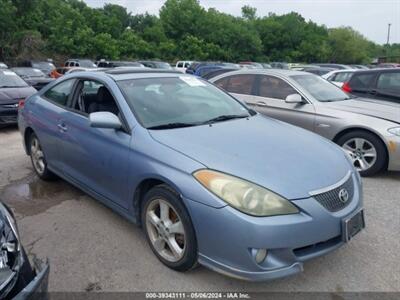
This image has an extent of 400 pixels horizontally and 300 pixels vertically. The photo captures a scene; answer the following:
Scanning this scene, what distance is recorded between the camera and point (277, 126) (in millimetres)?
3662

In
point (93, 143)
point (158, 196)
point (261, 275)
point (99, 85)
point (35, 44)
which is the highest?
point (35, 44)

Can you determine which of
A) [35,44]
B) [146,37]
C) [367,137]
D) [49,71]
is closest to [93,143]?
[367,137]

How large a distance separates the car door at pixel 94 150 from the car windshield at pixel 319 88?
3405mm

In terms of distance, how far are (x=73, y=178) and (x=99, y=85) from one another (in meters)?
1.04

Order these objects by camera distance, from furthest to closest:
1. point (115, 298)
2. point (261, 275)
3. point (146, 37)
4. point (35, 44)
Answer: point (146, 37), point (35, 44), point (115, 298), point (261, 275)

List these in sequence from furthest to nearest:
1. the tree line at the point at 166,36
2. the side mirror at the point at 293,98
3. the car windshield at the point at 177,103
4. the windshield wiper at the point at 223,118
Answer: the tree line at the point at 166,36, the side mirror at the point at 293,98, the windshield wiper at the point at 223,118, the car windshield at the point at 177,103

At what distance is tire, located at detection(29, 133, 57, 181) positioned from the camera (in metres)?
4.84

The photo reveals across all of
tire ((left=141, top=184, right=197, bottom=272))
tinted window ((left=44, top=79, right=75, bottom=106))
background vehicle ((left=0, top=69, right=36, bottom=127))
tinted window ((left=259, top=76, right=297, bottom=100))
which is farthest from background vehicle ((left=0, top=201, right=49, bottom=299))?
background vehicle ((left=0, top=69, right=36, bottom=127))

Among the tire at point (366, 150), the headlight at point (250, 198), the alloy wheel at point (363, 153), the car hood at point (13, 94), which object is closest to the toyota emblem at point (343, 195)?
the headlight at point (250, 198)

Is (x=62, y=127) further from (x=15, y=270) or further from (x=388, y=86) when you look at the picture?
(x=388, y=86)

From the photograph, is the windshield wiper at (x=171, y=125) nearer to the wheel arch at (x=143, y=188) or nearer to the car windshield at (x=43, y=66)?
the wheel arch at (x=143, y=188)

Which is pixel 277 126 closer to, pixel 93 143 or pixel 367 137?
pixel 93 143

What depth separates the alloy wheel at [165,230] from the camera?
2.88 metres

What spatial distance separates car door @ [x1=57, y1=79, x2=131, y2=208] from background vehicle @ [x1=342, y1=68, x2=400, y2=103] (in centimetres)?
524
